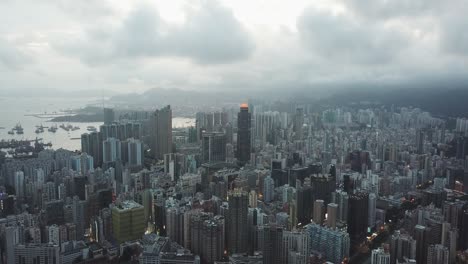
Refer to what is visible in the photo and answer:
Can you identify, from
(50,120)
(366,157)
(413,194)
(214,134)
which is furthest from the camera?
(50,120)

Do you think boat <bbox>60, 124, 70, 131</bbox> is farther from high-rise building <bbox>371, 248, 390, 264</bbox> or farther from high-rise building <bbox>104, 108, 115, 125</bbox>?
high-rise building <bbox>371, 248, 390, 264</bbox>

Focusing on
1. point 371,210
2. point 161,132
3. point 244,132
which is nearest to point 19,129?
point 161,132

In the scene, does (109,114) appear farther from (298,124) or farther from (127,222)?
(127,222)

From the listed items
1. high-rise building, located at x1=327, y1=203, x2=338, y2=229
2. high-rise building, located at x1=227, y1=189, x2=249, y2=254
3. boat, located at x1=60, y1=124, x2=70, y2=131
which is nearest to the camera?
high-rise building, located at x1=227, y1=189, x2=249, y2=254

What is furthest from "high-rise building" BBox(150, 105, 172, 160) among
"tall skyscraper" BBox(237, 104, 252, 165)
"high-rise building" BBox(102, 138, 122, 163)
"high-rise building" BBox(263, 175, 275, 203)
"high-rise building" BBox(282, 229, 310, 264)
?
"high-rise building" BBox(282, 229, 310, 264)

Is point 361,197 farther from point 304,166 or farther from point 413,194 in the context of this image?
point 304,166

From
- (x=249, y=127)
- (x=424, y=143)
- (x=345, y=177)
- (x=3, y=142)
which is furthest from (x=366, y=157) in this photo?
(x=3, y=142)
